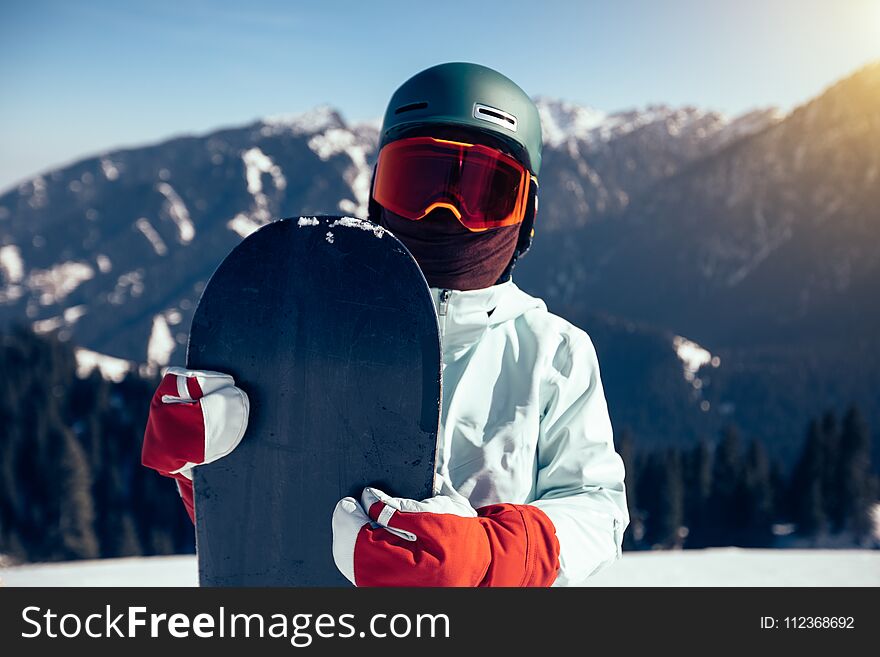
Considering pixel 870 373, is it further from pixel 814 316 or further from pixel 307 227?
pixel 307 227

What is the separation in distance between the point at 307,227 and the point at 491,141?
809 mm

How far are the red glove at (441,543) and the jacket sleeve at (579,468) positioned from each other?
12cm

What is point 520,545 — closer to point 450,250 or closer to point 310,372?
point 310,372

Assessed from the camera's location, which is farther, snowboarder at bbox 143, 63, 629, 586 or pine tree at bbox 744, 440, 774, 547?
pine tree at bbox 744, 440, 774, 547

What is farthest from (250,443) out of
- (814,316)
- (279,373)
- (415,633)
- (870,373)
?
(814,316)

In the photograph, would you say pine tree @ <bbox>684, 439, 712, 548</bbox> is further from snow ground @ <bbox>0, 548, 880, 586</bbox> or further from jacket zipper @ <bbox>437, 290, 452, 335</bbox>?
jacket zipper @ <bbox>437, 290, 452, 335</bbox>

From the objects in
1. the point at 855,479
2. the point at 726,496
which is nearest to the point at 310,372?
the point at 726,496

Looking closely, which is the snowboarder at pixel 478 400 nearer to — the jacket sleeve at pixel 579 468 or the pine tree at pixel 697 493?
the jacket sleeve at pixel 579 468

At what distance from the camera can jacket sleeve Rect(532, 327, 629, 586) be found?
93.8 inches

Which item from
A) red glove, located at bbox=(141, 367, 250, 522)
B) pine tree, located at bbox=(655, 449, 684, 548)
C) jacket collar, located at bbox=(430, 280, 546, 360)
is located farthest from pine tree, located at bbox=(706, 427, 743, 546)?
red glove, located at bbox=(141, 367, 250, 522)

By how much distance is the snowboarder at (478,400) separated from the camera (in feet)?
7.05

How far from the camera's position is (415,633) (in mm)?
2680

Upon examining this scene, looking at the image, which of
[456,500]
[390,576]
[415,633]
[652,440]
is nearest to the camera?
[390,576]

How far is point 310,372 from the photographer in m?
2.40
